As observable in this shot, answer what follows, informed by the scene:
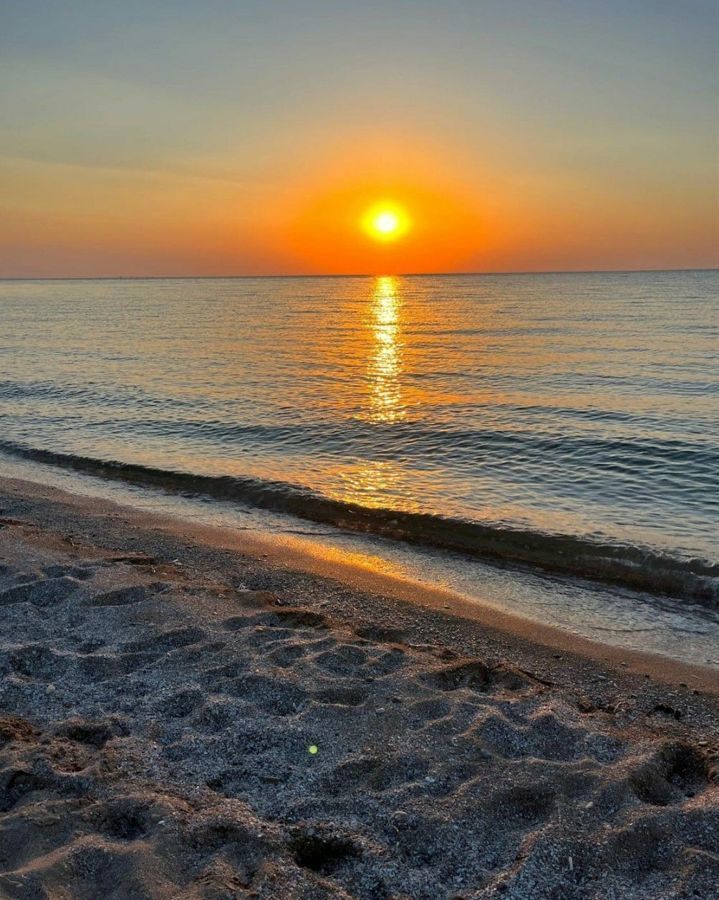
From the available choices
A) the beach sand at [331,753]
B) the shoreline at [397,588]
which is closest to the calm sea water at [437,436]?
the shoreline at [397,588]

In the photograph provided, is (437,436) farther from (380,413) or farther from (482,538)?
(482,538)

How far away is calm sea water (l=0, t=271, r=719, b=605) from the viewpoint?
398 inches

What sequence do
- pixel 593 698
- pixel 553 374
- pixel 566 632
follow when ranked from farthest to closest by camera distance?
pixel 553 374 → pixel 566 632 → pixel 593 698

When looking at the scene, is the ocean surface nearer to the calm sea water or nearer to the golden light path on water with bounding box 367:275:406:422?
the calm sea water

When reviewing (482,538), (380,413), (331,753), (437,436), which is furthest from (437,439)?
(331,753)

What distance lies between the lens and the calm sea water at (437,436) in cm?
1012

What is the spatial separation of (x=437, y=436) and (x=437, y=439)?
9.1 inches

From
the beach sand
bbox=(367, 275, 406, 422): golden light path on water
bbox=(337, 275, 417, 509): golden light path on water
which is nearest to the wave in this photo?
bbox=(337, 275, 417, 509): golden light path on water

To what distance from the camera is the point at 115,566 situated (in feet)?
26.4

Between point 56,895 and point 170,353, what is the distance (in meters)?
32.9

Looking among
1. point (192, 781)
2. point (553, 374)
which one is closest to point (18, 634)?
point (192, 781)

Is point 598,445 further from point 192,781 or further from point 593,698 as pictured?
point 192,781

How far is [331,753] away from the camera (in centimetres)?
451

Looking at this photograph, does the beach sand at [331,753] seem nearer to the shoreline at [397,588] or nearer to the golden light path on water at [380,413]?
the shoreline at [397,588]
